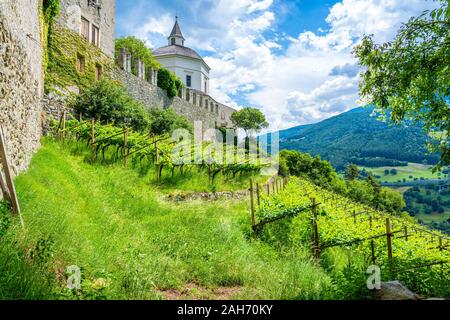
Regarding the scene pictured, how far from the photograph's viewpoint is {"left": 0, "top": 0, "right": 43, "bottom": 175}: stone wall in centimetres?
615

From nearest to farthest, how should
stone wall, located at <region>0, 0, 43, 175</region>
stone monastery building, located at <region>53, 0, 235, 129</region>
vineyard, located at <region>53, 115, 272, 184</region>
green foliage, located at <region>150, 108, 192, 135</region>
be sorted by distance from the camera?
stone wall, located at <region>0, 0, 43, 175</region> < vineyard, located at <region>53, 115, 272, 184</region> < stone monastery building, located at <region>53, 0, 235, 129</region> < green foliage, located at <region>150, 108, 192, 135</region>

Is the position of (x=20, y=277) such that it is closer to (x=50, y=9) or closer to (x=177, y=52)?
(x=50, y=9)

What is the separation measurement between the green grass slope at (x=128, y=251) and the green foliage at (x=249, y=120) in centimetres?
3739

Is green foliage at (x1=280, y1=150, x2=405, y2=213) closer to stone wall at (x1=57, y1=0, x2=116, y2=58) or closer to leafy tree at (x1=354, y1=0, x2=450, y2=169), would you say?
stone wall at (x1=57, y1=0, x2=116, y2=58)

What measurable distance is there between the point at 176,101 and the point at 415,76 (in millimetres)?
22582

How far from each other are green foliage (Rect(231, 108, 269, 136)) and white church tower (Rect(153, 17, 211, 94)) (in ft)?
22.4

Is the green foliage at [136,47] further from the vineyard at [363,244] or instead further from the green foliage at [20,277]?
the green foliage at [20,277]

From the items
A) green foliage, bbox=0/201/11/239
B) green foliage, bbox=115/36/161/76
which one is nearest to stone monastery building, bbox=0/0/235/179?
green foliage, bbox=0/201/11/239

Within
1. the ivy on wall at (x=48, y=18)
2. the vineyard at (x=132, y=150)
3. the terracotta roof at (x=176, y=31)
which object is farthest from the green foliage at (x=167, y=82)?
the terracotta roof at (x=176, y=31)

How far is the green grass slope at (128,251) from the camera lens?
12.7ft

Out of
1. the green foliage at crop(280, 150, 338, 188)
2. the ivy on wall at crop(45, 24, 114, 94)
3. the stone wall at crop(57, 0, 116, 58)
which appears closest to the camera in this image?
the ivy on wall at crop(45, 24, 114, 94)

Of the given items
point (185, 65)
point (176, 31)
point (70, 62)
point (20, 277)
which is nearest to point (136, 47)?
point (185, 65)

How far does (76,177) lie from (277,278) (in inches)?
235

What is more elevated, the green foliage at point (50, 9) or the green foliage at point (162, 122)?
the green foliage at point (50, 9)
